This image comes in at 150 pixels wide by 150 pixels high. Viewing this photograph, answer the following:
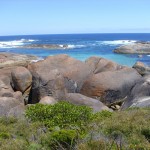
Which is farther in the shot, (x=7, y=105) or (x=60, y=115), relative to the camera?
(x=7, y=105)

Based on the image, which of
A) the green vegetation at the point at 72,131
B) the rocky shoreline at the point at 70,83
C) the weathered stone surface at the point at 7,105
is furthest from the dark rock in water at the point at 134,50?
the green vegetation at the point at 72,131

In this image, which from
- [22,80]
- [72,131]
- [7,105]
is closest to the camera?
[72,131]

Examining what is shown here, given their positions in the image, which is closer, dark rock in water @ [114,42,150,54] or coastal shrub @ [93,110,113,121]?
coastal shrub @ [93,110,113,121]

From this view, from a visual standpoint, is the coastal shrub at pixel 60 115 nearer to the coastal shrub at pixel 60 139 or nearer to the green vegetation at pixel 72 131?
the green vegetation at pixel 72 131

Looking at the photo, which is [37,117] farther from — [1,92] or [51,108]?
[1,92]

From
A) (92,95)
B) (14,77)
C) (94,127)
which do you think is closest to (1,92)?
(14,77)

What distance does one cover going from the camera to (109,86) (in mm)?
23484

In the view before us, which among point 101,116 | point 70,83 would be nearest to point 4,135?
point 101,116

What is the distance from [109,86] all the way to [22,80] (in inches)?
206

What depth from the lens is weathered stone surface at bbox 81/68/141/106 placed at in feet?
76.6

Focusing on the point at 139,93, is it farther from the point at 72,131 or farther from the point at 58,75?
the point at 72,131

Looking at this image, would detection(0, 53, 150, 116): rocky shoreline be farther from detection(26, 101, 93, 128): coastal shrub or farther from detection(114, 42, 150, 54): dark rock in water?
detection(114, 42, 150, 54): dark rock in water

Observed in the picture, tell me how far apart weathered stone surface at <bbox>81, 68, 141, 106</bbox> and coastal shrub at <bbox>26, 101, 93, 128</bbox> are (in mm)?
9187

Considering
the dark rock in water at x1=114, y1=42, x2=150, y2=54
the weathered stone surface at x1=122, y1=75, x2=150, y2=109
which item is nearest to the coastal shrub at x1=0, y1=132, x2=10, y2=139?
the weathered stone surface at x1=122, y1=75, x2=150, y2=109
